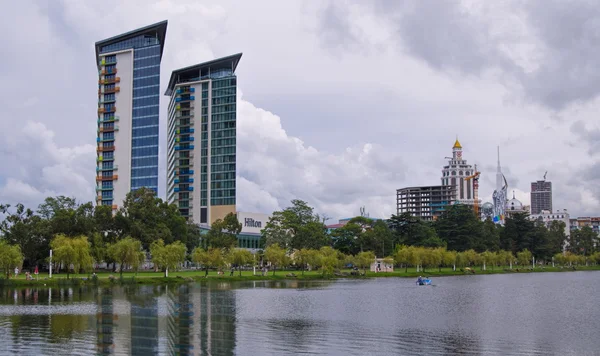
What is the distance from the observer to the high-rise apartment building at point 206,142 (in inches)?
6698

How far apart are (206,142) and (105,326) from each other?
133 metres

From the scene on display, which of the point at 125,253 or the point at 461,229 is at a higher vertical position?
the point at 461,229

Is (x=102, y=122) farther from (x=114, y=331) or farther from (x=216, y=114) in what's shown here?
(x=114, y=331)

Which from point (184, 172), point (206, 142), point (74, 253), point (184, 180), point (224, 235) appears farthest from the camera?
point (184, 172)

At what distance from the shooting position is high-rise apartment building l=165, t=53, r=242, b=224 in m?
170

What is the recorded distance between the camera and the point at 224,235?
128m

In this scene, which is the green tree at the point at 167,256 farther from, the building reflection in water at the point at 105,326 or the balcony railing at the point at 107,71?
the balcony railing at the point at 107,71

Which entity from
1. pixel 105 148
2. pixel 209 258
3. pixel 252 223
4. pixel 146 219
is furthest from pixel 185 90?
pixel 209 258

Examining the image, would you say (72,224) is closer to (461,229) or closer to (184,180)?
(184,180)

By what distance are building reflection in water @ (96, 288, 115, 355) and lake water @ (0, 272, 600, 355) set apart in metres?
0.06

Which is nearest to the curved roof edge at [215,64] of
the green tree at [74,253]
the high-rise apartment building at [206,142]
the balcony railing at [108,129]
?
the high-rise apartment building at [206,142]

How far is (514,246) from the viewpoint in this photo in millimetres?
176500

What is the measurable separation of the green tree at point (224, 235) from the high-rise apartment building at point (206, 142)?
87.7 feet

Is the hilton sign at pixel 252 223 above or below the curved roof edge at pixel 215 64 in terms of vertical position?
below
